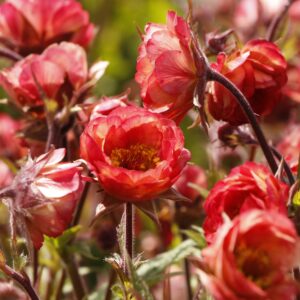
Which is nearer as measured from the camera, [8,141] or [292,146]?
[292,146]

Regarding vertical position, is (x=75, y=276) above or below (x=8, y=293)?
below

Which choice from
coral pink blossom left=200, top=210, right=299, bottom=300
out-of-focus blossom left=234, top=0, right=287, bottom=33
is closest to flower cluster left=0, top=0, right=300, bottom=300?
coral pink blossom left=200, top=210, right=299, bottom=300

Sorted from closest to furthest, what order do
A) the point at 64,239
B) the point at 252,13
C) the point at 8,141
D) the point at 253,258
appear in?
the point at 253,258 → the point at 64,239 → the point at 8,141 → the point at 252,13

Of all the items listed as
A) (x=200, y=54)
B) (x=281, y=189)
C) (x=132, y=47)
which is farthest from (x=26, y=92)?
(x=132, y=47)

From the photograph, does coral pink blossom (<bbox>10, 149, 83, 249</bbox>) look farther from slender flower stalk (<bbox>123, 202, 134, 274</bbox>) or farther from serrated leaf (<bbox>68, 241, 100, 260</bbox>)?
serrated leaf (<bbox>68, 241, 100, 260</bbox>)

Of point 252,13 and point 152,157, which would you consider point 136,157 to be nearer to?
point 152,157

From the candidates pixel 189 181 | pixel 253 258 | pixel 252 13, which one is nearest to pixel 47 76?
pixel 189 181

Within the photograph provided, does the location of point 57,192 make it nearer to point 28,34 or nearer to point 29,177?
point 29,177
